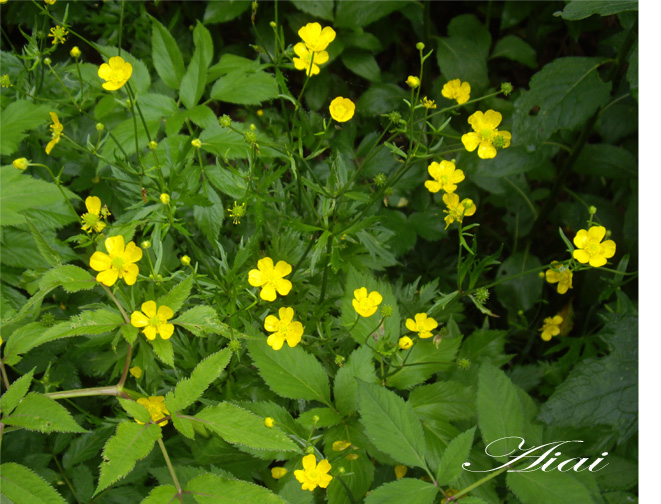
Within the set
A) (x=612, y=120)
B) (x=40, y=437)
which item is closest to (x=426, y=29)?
(x=612, y=120)

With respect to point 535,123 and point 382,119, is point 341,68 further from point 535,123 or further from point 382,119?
point 535,123

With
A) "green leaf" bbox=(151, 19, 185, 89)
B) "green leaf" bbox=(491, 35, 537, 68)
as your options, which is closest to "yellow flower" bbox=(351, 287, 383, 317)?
"green leaf" bbox=(151, 19, 185, 89)

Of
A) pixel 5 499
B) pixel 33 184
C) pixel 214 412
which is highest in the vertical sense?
pixel 33 184

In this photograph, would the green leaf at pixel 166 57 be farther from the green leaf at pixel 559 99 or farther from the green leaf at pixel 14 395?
the green leaf at pixel 559 99

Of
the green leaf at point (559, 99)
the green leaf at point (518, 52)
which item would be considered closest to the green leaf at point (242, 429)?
the green leaf at point (559, 99)

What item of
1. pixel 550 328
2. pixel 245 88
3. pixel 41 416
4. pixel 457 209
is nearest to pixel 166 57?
pixel 245 88

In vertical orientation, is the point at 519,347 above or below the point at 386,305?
below

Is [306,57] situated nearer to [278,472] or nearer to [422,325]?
[422,325]
